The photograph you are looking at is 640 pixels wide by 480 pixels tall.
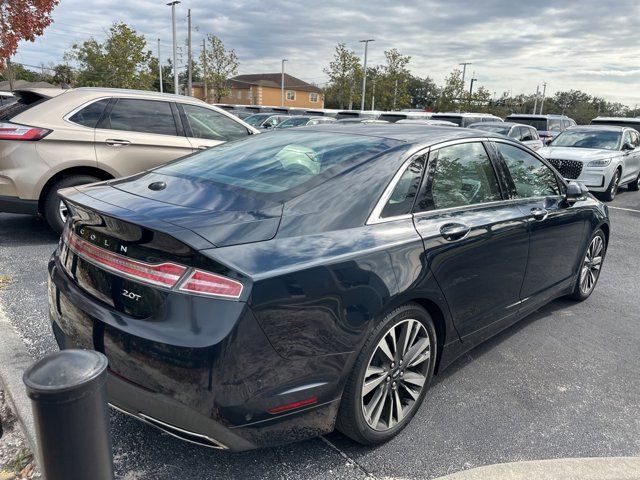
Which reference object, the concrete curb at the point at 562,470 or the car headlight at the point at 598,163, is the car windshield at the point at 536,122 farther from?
the concrete curb at the point at 562,470

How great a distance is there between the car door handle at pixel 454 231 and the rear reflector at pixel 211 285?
129cm

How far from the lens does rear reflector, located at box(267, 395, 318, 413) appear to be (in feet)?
6.93

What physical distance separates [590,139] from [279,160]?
1160 centimetres

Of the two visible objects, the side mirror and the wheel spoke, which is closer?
the wheel spoke

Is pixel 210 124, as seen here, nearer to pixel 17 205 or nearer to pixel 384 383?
pixel 17 205

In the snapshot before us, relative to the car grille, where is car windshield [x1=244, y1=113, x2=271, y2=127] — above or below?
above

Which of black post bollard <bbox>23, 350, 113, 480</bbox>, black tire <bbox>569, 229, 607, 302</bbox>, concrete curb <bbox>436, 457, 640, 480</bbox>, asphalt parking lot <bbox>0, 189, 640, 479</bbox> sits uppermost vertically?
black post bollard <bbox>23, 350, 113, 480</bbox>

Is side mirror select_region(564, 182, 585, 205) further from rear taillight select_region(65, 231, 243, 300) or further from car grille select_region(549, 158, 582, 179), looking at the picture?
car grille select_region(549, 158, 582, 179)

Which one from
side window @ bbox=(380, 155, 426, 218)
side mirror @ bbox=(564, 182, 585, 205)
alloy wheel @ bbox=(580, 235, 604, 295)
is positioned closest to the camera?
side window @ bbox=(380, 155, 426, 218)

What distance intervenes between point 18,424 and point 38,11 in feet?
44.1

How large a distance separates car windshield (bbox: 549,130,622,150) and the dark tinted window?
34.2 feet

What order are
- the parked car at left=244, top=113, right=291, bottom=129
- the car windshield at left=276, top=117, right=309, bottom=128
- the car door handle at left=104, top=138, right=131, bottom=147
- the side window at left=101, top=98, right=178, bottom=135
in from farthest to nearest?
the parked car at left=244, top=113, right=291, bottom=129, the car windshield at left=276, top=117, right=309, bottom=128, the side window at left=101, top=98, right=178, bottom=135, the car door handle at left=104, top=138, right=131, bottom=147

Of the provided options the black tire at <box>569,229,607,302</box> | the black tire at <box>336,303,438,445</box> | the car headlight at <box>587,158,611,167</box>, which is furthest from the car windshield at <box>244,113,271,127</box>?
the black tire at <box>336,303,438,445</box>

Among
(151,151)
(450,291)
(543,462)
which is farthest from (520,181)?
(151,151)
